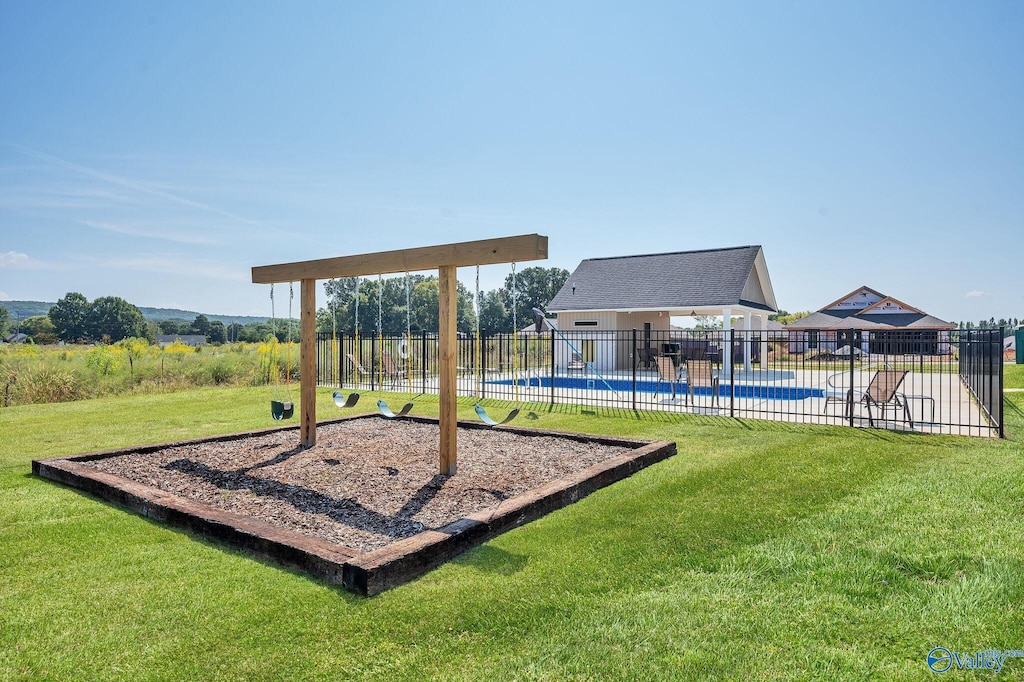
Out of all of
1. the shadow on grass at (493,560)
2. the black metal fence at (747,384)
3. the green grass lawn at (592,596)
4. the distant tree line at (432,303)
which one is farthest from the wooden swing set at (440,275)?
the distant tree line at (432,303)

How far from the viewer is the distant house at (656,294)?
22125 mm

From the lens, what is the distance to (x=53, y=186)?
18.8m

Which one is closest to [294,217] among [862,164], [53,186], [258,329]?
[53,186]

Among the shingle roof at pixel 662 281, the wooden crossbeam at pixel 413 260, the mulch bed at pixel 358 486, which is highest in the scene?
the shingle roof at pixel 662 281

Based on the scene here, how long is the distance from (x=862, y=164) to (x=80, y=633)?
19774mm

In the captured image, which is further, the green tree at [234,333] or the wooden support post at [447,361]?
the green tree at [234,333]

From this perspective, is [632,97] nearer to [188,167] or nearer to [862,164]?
[862,164]

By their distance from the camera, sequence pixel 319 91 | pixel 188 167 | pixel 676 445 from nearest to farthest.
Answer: pixel 676 445, pixel 319 91, pixel 188 167

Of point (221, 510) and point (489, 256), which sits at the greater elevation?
point (489, 256)

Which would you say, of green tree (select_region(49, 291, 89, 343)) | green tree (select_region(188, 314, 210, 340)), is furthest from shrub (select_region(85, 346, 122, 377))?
green tree (select_region(188, 314, 210, 340))

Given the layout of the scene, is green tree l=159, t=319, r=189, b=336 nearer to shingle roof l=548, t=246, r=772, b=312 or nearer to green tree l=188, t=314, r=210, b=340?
green tree l=188, t=314, r=210, b=340

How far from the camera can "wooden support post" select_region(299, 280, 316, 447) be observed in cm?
746

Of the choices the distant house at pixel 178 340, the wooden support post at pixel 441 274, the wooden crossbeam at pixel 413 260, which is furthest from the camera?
the distant house at pixel 178 340

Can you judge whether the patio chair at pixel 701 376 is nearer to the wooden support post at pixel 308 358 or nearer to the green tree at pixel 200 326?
the wooden support post at pixel 308 358
